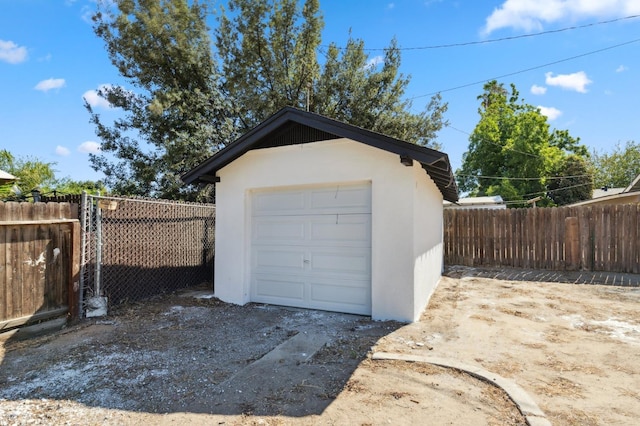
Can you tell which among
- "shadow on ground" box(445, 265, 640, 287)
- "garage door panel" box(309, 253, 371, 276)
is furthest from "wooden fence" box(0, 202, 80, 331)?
"shadow on ground" box(445, 265, 640, 287)

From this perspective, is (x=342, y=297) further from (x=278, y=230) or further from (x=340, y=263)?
(x=278, y=230)

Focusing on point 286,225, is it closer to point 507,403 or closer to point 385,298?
point 385,298

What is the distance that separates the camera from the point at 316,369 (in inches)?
144

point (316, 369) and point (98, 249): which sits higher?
point (98, 249)

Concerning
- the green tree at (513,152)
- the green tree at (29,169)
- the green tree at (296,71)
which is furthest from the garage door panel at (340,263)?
the green tree at (513,152)

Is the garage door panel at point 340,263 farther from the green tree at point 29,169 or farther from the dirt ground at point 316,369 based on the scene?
the green tree at point 29,169

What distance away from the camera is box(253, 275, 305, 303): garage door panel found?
6.21 m

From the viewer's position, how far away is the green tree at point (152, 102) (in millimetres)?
11797

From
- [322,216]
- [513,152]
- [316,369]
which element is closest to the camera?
[316,369]

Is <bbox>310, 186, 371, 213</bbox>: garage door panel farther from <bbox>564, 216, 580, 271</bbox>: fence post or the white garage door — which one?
<bbox>564, 216, 580, 271</bbox>: fence post

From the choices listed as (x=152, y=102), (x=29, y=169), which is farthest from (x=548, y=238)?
(x=29, y=169)

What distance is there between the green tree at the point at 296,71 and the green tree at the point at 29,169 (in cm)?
1480

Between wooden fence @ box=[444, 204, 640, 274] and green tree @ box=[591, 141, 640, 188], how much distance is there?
3013 centimetres

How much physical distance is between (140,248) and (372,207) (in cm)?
463
